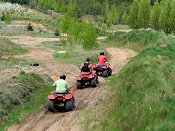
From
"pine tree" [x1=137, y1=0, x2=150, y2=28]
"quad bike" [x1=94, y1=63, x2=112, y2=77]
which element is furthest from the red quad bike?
"pine tree" [x1=137, y1=0, x2=150, y2=28]

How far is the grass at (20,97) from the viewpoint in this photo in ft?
50.5

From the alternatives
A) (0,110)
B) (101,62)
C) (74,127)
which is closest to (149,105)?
(74,127)

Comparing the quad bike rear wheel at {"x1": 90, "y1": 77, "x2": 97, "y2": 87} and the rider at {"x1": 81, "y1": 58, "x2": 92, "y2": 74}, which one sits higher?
the rider at {"x1": 81, "y1": 58, "x2": 92, "y2": 74}

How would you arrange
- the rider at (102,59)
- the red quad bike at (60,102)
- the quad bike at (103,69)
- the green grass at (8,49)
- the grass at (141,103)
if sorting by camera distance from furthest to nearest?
the green grass at (8,49) → the rider at (102,59) → the quad bike at (103,69) → the red quad bike at (60,102) → the grass at (141,103)

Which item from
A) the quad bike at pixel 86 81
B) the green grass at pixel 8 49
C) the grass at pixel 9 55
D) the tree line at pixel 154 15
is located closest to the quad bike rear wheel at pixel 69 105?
the quad bike at pixel 86 81

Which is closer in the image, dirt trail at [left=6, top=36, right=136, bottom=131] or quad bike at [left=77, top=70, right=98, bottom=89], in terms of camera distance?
dirt trail at [left=6, top=36, right=136, bottom=131]

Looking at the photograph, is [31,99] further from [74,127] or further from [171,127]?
[171,127]

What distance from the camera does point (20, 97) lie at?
17406mm

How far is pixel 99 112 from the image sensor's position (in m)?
14.6

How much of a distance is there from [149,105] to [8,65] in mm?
16376

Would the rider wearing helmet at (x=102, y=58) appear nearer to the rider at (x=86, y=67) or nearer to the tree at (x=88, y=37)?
the rider at (x=86, y=67)

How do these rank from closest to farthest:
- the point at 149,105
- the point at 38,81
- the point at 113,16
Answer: the point at 149,105 → the point at 38,81 → the point at 113,16

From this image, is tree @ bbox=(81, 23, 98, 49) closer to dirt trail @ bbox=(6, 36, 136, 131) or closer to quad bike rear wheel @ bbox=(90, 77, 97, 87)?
dirt trail @ bbox=(6, 36, 136, 131)

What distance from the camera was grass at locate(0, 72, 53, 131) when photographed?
50.5 feet
